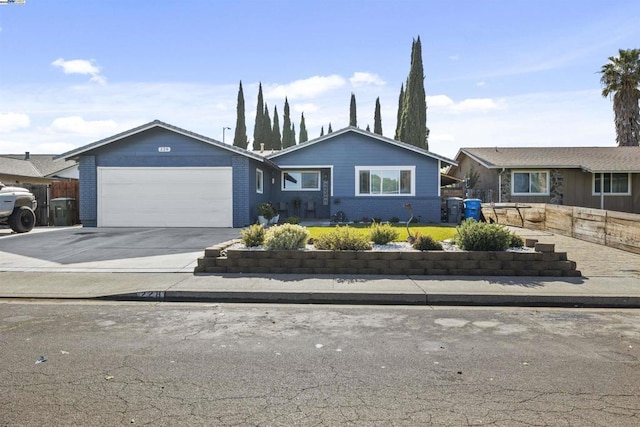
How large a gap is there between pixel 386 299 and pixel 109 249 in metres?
8.67

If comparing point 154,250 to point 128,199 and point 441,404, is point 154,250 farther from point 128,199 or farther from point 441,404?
point 441,404

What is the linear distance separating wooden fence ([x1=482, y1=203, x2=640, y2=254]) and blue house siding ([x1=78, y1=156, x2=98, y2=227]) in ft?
57.0

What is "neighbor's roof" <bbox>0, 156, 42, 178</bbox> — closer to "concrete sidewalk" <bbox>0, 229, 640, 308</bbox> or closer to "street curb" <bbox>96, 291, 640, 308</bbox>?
"concrete sidewalk" <bbox>0, 229, 640, 308</bbox>

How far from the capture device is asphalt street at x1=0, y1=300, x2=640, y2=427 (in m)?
3.29

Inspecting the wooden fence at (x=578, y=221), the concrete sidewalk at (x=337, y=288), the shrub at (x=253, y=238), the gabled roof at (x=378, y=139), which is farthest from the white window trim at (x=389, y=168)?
the concrete sidewalk at (x=337, y=288)

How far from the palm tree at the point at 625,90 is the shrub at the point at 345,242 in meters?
34.3

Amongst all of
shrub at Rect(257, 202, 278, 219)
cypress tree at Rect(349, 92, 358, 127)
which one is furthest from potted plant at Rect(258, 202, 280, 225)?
cypress tree at Rect(349, 92, 358, 127)

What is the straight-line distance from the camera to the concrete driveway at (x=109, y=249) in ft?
31.7

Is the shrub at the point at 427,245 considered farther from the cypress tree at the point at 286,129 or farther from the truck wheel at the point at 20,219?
the cypress tree at the point at 286,129

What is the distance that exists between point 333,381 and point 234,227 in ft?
48.2

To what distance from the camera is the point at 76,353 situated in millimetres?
4570

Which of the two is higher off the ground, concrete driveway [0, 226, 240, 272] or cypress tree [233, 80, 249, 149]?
cypress tree [233, 80, 249, 149]

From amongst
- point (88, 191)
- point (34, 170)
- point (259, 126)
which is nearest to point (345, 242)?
point (88, 191)

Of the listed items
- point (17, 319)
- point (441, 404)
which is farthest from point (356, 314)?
point (17, 319)
